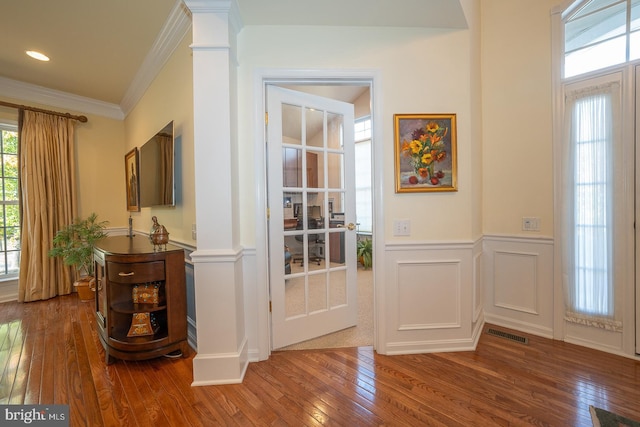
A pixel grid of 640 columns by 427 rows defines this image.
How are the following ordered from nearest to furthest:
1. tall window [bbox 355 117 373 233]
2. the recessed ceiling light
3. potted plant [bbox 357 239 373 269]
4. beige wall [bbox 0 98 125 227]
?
the recessed ceiling light
beige wall [bbox 0 98 125 227]
potted plant [bbox 357 239 373 269]
tall window [bbox 355 117 373 233]

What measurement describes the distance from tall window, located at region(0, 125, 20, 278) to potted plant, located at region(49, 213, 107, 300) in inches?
24.5

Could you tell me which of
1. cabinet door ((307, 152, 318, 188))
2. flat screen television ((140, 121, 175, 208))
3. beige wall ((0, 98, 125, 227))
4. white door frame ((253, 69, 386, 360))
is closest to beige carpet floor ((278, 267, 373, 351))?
white door frame ((253, 69, 386, 360))

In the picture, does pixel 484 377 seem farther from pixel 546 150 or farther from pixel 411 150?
pixel 546 150

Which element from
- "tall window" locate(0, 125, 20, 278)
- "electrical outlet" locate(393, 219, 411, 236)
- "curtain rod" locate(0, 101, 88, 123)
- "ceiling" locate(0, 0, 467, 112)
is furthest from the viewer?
"tall window" locate(0, 125, 20, 278)

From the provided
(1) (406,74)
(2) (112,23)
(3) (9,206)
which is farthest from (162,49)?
(3) (9,206)

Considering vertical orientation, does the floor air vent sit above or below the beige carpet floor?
above

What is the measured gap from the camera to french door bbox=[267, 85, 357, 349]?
7.02 ft

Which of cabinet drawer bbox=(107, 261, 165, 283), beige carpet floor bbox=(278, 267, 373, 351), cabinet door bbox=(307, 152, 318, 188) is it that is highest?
cabinet door bbox=(307, 152, 318, 188)

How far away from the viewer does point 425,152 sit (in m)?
2.04

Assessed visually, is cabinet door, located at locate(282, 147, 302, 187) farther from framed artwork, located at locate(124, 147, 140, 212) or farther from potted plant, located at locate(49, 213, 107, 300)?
potted plant, located at locate(49, 213, 107, 300)

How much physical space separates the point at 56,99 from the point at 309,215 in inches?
160

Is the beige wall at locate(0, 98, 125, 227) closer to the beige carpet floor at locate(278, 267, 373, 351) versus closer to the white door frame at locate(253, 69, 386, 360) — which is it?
the white door frame at locate(253, 69, 386, 360)

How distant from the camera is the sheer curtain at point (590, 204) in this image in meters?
2.02

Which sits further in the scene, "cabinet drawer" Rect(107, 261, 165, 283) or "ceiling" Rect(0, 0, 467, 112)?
"cabinet drawer" Rect(107, 261, 165, 283)
